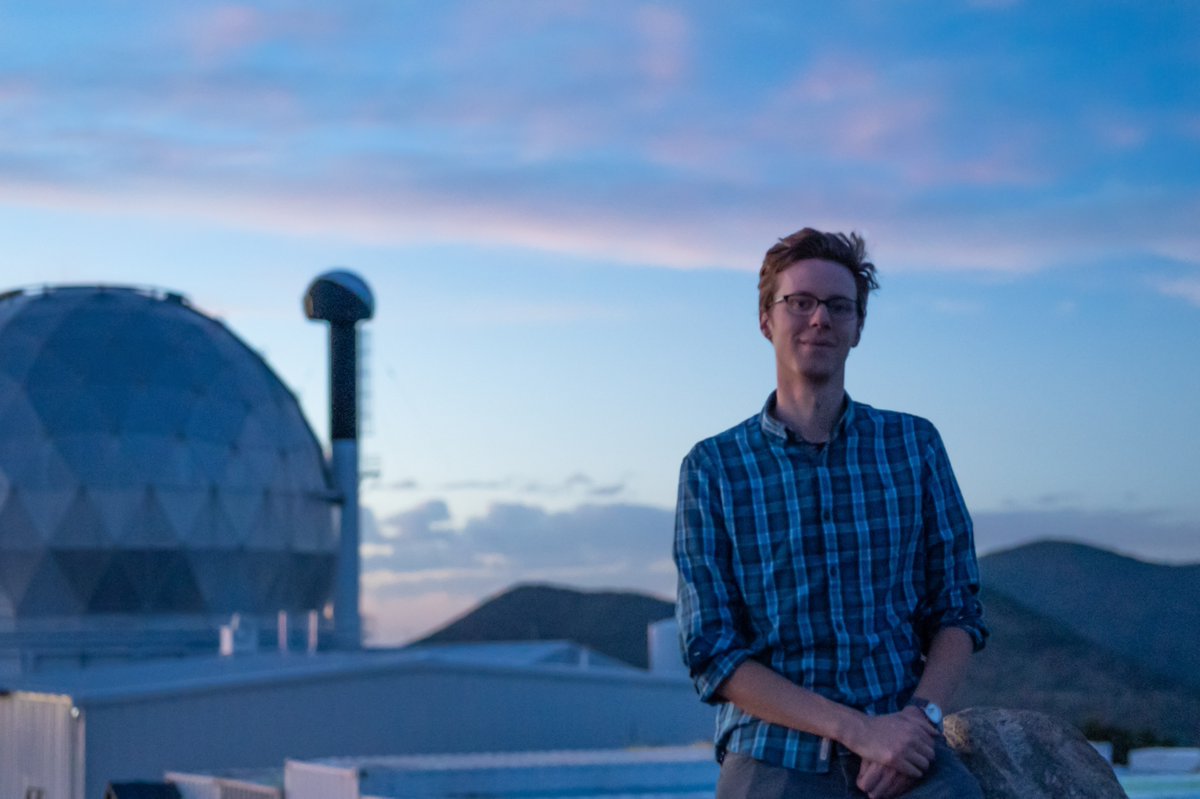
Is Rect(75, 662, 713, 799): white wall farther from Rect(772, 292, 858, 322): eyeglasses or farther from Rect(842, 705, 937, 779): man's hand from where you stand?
Rect(842, 705, 937, 779): man's hand

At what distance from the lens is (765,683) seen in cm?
427

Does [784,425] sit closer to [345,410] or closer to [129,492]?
[129,492]

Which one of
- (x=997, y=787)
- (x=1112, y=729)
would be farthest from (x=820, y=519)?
(x=1112, y=729)

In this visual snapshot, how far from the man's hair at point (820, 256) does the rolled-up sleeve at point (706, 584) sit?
503 mm

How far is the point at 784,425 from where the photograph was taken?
4496mm

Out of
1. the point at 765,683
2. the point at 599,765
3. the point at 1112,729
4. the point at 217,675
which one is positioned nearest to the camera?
the point at 765,683

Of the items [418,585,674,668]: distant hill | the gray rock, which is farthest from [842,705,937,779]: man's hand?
[418,585,674,668]: distant hill

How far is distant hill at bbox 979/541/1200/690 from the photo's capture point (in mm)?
83500

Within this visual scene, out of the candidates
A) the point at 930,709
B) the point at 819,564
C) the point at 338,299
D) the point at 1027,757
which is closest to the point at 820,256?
the point at 819,564

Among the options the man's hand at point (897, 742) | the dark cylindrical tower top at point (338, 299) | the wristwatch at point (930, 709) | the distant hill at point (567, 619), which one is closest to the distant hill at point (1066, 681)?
the distant hill at point (567, 619)

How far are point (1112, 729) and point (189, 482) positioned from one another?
19.9m

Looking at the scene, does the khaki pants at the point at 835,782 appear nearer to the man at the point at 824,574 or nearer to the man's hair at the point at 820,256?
the man at the point at 824,574

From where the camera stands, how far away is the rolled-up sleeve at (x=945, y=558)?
4512 millimetres

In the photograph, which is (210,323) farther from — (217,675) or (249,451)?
(217,675)
